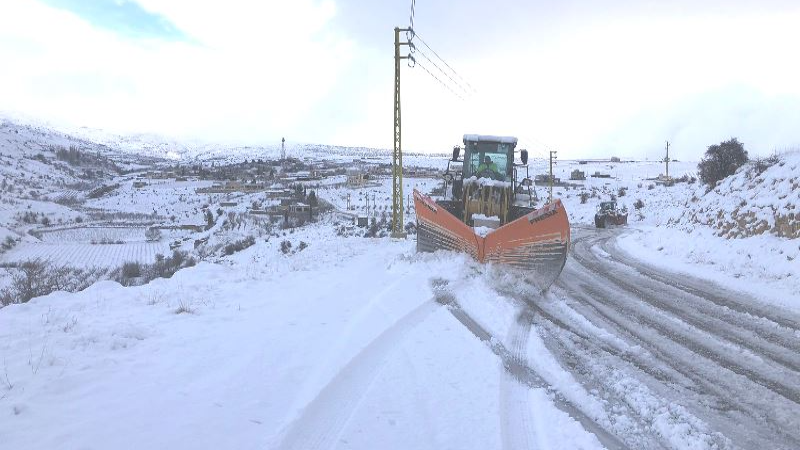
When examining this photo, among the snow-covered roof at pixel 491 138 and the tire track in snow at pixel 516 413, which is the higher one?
the snow-covered roof at pixel 491 138

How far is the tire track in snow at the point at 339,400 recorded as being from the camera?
3643 mm

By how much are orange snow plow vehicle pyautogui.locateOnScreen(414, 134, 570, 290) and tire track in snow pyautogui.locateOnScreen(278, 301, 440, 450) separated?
4687 millimetres

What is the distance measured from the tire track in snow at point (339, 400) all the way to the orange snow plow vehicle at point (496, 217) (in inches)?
185

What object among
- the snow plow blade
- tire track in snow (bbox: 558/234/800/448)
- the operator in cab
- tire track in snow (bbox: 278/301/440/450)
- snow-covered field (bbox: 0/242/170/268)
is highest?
the operator in cab

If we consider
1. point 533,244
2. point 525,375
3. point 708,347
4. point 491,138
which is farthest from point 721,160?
point 525,375

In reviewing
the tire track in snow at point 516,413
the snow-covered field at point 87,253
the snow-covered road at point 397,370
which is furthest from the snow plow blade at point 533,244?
the snow-covered field at point 87,253

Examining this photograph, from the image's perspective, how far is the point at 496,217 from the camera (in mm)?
13023

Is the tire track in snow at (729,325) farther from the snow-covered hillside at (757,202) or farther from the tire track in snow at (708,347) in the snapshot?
the snow-covered hillside at (757,202)

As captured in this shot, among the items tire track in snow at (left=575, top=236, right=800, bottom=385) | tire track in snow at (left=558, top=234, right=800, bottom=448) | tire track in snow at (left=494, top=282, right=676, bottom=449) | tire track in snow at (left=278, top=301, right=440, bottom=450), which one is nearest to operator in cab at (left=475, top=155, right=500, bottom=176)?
tire track in snow at (left=558, top=234, right=800, bottom=448)

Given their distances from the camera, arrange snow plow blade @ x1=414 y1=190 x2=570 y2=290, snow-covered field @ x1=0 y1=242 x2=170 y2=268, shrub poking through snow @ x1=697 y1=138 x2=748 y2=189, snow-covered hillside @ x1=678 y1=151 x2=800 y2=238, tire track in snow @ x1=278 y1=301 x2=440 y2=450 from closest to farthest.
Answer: tire track in snow @ x1=278 y1=301 x2=440 y2=450, snow plow blade @ x1=414 y1=190 x2=570 y2=290, snow-covered hillside @ x1=678 y1=151 x2=800 y2=238, shrub poking through snow @ x1=697 y1=138 x2=748 y2=189, snow-covered field @ x1=0 y1=242 x2=170 y2=268

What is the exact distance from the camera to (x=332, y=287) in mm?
9281

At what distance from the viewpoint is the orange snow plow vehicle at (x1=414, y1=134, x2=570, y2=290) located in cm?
1002

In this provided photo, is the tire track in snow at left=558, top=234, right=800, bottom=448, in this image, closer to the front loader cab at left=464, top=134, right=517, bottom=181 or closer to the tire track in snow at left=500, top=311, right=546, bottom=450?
the tire track in snow at left=500, top=311, right=546, bottom=450

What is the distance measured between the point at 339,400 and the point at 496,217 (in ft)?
31.1
